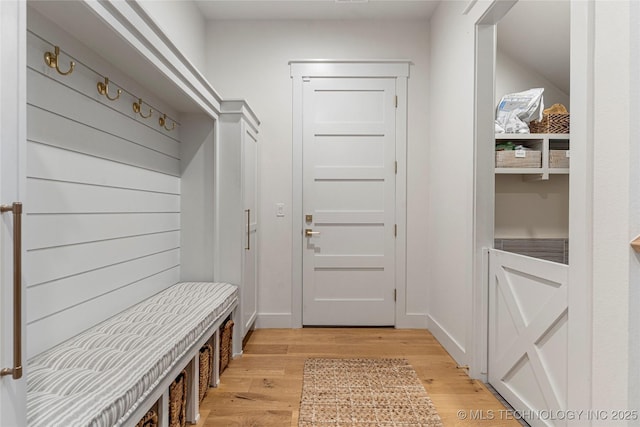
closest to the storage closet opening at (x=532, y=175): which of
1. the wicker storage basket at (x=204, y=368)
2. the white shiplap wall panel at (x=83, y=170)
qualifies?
the wicker storage basket at (x=204, y=368)

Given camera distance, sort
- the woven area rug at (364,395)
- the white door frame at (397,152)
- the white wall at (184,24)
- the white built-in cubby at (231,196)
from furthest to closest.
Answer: the white door frame at (397,152)
the white built-in cubby at (231,196)
the white wall at (184,24)
the woven area rug at (364,395)

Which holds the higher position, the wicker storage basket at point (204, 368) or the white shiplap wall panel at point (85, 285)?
the white shiplap wall panel at point (85, 285)

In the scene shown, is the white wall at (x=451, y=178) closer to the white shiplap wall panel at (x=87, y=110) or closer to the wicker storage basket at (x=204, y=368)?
A: the wicker storage basket at (x=204, y=368)

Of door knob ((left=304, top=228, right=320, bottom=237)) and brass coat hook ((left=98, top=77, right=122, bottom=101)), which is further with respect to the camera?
door knob ((left=304, top=228, right=320, bottom=237))

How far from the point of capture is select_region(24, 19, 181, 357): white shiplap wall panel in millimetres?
1485

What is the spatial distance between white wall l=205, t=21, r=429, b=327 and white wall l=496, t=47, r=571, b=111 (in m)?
0.66

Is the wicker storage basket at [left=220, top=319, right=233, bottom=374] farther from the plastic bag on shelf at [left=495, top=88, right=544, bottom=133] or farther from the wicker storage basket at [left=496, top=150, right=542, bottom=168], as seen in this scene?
the plastic bag on shelf at [left=495, top=88, right=544, bottom=133]

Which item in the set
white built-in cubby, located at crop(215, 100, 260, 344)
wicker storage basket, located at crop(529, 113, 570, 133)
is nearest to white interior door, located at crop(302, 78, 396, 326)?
white built-in cubby, located at crop(215, 100, 260, 344)

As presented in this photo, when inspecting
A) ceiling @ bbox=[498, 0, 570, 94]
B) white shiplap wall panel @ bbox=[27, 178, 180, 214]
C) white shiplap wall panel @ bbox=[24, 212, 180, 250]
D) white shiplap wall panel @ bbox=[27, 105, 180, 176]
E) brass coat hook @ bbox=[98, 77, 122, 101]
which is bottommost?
white shiplap wall panel @ bbox=[24, 212, 180, 250]

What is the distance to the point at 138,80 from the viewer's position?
7.07 ft

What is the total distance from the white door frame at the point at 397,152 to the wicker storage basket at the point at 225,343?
3.25ft

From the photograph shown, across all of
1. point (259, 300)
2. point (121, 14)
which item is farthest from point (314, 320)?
point (121, 14)

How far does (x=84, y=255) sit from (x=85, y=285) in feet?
0.42

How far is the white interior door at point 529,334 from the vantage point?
1.82 metres
